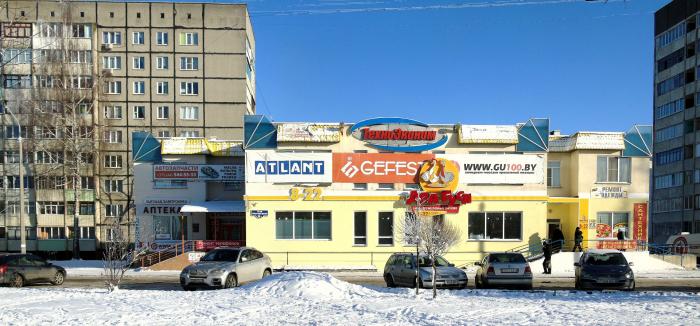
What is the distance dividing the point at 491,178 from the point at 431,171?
3455mm

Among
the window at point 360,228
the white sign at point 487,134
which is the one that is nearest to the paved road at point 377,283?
the window at point 360,228

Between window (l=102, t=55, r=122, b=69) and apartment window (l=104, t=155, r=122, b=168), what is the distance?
28.4 feet

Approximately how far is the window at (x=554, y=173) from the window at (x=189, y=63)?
35.2 meters

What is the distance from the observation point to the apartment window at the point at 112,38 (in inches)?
2016

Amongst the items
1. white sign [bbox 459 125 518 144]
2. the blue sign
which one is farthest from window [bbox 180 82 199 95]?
white sign [bbox 459 125 518 144]

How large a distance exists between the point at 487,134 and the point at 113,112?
37525mm

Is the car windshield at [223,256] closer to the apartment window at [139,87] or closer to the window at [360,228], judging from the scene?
the window at [360,228]

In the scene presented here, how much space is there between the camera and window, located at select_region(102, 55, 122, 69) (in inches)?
2012

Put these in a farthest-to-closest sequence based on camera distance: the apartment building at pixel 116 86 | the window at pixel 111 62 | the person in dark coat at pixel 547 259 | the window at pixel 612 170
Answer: the window at pixel 111 62, the apartment building at pixel 116 86, the window at pixel 612 170, the person in dark coat at pixel 547 259

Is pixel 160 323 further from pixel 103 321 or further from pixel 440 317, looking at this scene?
pixel 440 317

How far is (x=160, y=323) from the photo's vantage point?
11.2m

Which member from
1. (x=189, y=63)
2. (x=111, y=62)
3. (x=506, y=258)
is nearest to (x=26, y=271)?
(x=506, y=258)

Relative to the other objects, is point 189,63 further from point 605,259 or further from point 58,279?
point 605,259

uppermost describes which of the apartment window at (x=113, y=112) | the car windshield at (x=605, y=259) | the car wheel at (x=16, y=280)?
the apartment window at (x=113, y=112)
